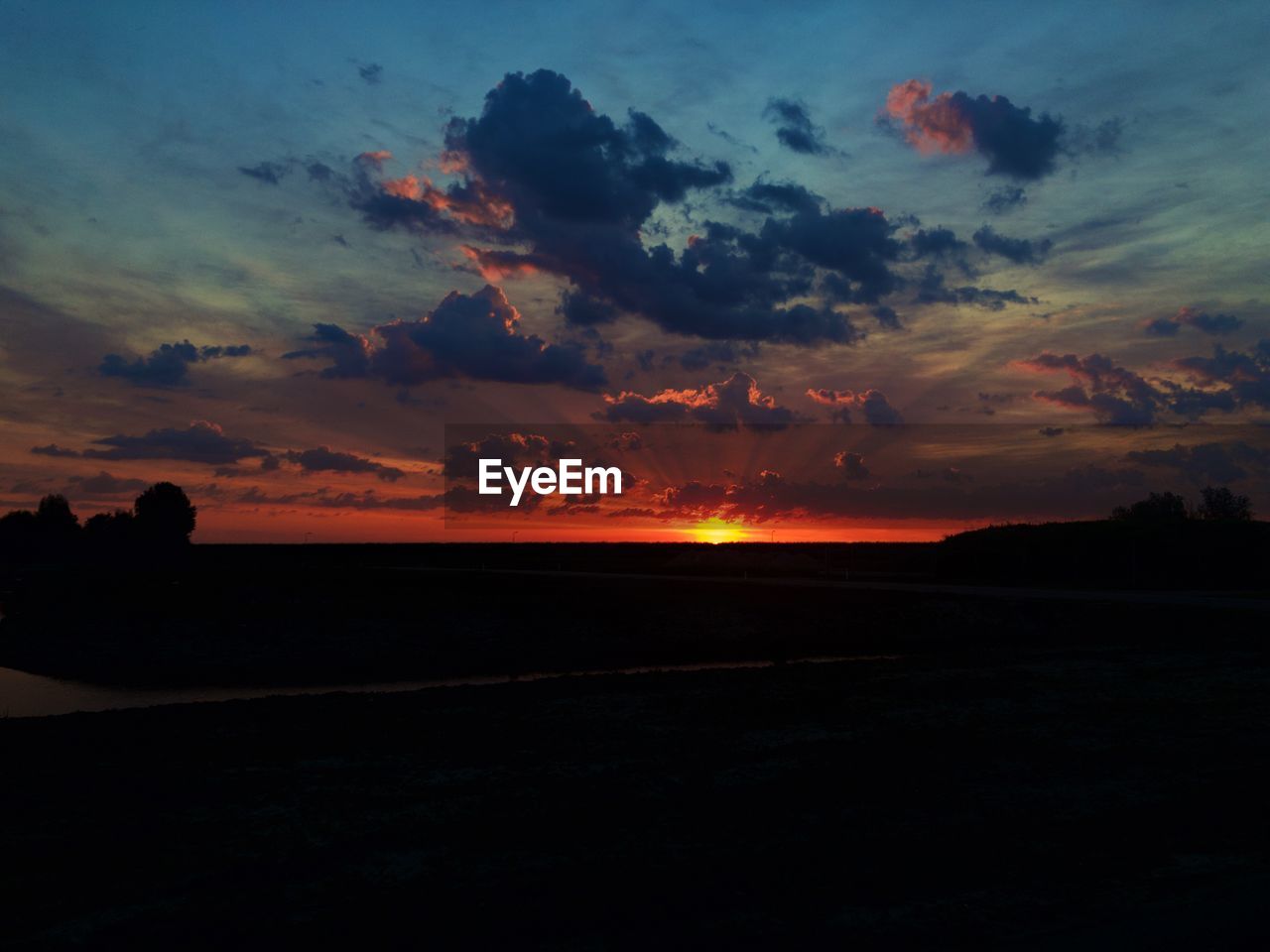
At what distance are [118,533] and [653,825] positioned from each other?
202069 millimetres

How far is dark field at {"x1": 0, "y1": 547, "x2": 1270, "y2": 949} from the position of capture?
8617 millimetres

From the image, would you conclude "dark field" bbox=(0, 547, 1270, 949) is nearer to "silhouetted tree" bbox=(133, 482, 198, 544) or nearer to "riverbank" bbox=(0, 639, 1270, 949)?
"riverbank" bbox=(0, 639, 1270, 949)

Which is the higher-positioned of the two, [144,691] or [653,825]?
[653,825]

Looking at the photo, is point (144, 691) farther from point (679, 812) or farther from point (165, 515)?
point (165, 515)

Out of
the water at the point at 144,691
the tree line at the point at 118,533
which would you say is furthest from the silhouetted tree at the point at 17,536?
the water at the point at 144,691

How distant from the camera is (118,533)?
615 ft

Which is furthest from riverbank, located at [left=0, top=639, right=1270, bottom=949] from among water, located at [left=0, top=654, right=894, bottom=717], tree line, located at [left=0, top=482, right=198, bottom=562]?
tree line, located at [left=0, top=482, right=198, bottom=562]

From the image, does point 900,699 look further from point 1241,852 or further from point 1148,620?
point 1148,620

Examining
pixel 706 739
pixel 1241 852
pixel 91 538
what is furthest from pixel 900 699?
pixel 91 538

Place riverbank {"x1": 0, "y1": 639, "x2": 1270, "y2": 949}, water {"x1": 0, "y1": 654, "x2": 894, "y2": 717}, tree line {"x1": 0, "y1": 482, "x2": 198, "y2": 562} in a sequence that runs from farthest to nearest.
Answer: tree line {"x1": 0, "y1": 482, "x2": 198, "y2": 562} → water {"x1": 0, "y1": 654, "x2": 894, "y2": 717} → riverbank {"x1": 0, "y1": 639, "x2": 1270, "y2": 949}

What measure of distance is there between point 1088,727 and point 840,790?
679 centimetres

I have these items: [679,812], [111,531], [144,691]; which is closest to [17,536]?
[111,531]

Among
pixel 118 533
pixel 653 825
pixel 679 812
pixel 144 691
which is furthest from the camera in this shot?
pixel 118 533

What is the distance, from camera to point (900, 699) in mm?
21109
